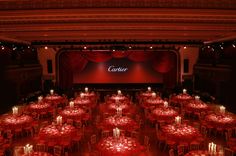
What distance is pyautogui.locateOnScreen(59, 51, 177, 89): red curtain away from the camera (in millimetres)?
16922

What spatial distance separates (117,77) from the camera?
19359 millimetres

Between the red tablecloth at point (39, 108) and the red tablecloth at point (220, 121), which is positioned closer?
the red tablecloth at point (220, 121)

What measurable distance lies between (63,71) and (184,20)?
11530 mm

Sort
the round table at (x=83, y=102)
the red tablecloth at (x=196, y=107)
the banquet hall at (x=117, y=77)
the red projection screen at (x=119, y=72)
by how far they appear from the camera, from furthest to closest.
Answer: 1. the red projection screen at (x=119, y=72)
2. the round table at (x=83, y=102)
3. the red tablecloth at (x=196, y=107)
4. the banquet hall at (x=117, y=77)

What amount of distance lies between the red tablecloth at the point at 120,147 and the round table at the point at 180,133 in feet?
3.89

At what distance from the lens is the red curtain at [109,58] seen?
666 inches

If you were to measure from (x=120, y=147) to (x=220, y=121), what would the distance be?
4.13 metres

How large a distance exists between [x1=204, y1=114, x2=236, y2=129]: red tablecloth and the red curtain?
8.02 meters

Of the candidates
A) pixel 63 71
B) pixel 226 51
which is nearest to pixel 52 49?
pixel 63 71

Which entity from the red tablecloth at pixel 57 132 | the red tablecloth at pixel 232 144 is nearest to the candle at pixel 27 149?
the red tablecloth at pixel 57 132

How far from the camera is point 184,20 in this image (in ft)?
24.4

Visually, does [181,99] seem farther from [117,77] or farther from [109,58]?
[117,77]

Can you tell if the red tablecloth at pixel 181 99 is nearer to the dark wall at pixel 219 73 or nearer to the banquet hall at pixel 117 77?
the banquet hall at pixel 117 77

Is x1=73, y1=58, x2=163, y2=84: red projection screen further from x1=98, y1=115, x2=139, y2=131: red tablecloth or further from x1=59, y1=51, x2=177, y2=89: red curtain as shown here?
x1=98, y1=115, x2=139, y2=131: red tablecloth
